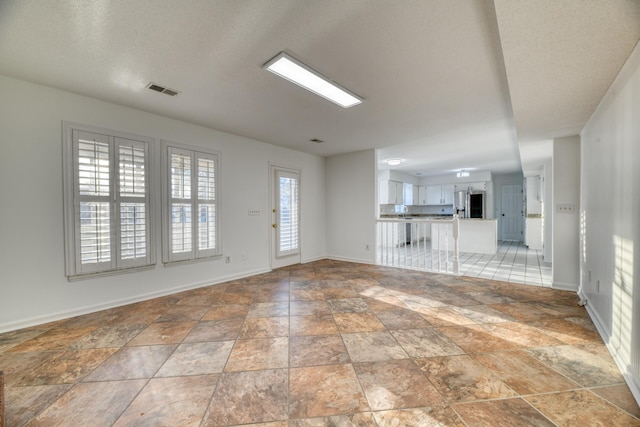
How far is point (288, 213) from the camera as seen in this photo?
5.32m

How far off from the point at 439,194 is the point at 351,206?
18.1 ft

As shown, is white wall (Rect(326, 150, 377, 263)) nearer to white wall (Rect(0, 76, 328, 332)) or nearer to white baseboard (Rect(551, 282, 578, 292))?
white baseboard (Rect(551, 282, 578, 292))

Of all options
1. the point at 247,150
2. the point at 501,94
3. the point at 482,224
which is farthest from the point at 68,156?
the point at 482,224

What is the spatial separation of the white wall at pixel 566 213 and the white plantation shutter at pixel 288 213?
4.30m

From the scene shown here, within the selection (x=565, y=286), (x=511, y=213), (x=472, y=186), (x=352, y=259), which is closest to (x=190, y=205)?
(x=352, y=259)

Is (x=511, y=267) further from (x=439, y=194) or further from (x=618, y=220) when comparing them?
(x=439, y=194)

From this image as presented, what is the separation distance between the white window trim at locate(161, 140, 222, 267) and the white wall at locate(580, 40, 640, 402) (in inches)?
174

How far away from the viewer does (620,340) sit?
6.15ft

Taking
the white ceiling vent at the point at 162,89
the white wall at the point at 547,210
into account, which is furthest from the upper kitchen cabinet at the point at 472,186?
the white ceiling vent at the point at 162,89

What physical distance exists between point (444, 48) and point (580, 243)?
11.2ft

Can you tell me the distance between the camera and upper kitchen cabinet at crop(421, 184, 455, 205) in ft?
31.0

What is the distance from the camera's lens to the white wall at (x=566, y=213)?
143 inches

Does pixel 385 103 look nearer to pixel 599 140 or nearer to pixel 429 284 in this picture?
pixel 599 140

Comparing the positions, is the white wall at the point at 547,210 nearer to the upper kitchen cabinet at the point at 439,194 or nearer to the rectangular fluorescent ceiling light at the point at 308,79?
the upper kitchen cabinet at the point at 439,194
